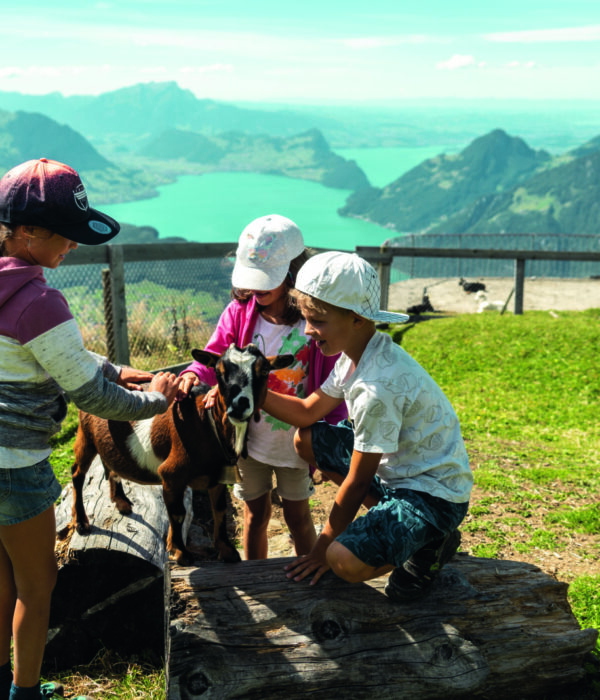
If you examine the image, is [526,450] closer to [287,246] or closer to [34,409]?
[287,246]

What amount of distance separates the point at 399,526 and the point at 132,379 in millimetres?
1637

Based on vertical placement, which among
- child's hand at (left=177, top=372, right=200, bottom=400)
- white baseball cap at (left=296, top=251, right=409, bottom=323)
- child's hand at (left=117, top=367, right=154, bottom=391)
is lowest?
child's hand at (left=177, top=372, right=200, bottom=400)

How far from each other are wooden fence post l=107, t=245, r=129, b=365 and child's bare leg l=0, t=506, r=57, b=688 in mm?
5582

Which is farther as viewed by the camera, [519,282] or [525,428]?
[519,282]

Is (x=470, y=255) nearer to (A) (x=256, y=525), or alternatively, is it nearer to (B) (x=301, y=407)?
(A) (x=256, y=525)

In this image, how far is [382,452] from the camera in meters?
2.81

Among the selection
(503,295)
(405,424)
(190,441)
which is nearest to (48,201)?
(190,441)

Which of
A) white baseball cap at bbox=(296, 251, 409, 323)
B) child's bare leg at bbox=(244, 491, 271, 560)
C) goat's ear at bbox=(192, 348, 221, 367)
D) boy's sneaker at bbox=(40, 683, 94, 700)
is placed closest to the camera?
white baseball cap at bbox=(296, 251, 409, 323)

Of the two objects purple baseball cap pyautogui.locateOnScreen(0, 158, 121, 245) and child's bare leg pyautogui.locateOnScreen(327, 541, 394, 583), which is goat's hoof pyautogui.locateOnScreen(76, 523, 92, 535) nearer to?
child's bare leg pyautogui.locateOnScreen(327, 541, 394, 583)

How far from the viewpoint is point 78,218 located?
2.53 metres

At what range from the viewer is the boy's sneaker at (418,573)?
295 centimetres

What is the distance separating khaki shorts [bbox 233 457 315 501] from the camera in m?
3.65

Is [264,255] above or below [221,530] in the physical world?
above

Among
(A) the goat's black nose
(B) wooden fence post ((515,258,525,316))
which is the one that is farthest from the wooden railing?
(A) the goat's black nose
